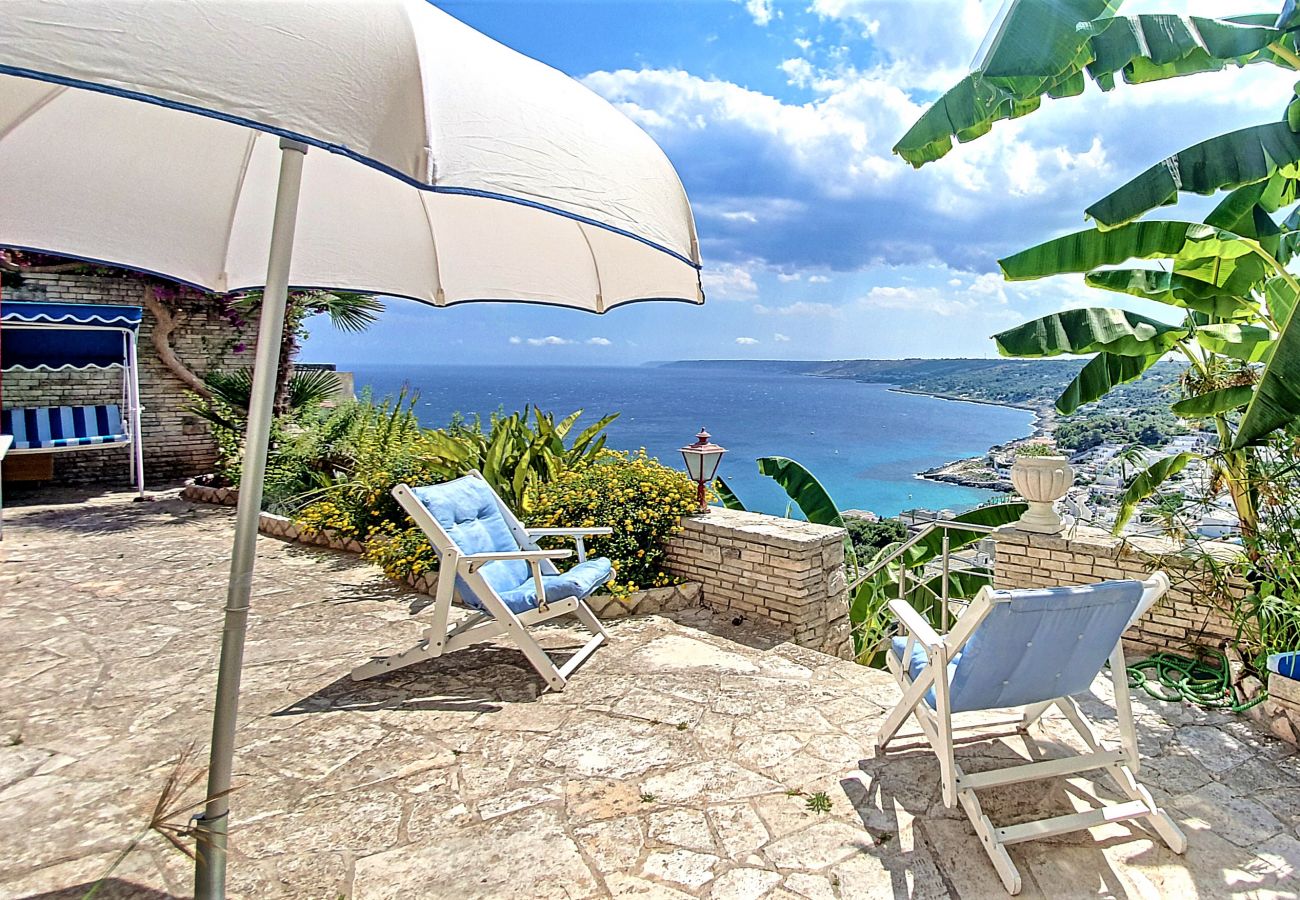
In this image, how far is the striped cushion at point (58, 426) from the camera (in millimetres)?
8422

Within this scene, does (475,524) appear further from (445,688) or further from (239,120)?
(239,120)

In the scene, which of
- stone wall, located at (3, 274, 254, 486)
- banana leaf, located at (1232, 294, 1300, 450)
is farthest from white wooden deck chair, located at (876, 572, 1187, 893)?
stone wall, located at (3, 274, 254, 486)

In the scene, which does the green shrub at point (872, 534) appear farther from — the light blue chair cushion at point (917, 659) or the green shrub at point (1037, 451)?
the light blue chair cushion at point (917, 659)

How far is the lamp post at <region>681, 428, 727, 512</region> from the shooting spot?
536 cm

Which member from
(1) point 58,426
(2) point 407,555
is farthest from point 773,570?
(1) point 58,426

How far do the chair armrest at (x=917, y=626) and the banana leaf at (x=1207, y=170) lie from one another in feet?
7.56

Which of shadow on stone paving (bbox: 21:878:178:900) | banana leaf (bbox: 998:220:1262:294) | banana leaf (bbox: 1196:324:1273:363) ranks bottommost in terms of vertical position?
shadow on stone paving (bbox: 21:878:178:900)

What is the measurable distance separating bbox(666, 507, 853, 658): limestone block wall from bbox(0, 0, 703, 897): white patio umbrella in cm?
242

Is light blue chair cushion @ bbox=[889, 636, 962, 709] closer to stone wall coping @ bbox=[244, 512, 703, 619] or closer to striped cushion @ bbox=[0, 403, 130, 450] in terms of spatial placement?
stone wall coping @ bbox=[244, 512, 703, 619]

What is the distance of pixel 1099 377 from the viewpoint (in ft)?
15.7

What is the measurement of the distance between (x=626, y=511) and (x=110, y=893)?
3.68 m

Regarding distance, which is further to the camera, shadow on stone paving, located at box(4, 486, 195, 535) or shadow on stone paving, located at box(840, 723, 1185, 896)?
shadow on stone paving, located at box(4, 486, 195, 535)

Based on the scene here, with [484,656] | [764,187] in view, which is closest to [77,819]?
[484,656]

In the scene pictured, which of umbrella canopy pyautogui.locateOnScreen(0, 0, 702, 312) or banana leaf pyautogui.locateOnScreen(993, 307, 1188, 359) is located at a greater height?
umbrella canopy pyautogui.locateOnScreen(0, 0, 702, 312)
